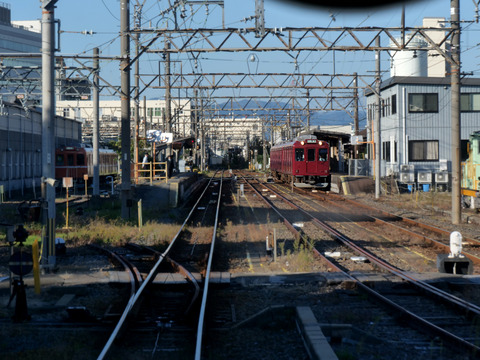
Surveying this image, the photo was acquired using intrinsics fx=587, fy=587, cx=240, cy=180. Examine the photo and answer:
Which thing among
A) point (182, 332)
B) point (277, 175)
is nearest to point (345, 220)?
point (182, 332)

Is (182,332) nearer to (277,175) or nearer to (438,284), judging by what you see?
(438,284)

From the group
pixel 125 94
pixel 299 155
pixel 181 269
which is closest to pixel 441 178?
pixel 299 155

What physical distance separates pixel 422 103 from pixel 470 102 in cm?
287

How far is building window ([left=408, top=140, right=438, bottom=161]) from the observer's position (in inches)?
1364

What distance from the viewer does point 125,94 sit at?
18.7 meters

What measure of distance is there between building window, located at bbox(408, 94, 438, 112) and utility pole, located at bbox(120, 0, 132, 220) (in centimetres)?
2096

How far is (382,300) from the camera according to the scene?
8.30m

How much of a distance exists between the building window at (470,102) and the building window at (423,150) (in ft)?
9.07

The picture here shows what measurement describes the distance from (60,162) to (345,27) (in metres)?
25.4

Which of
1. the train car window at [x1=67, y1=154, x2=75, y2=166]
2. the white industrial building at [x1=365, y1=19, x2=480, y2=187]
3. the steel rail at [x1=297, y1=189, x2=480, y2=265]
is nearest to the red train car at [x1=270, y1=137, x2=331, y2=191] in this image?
the white industrial building at [x1=365, y1=19, x2=480, y2=187]

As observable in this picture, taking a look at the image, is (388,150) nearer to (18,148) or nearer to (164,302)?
(18,148)

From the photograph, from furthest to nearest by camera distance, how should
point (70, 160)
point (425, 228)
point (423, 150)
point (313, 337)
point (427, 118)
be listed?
1. point (70, 160)
2. point (423, 150)
3. point (427, 118)
4. point (425, 228)
5. point (313, 337)

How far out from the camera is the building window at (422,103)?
114ft

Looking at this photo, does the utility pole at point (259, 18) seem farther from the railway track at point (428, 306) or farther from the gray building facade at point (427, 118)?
the gray building facade at point (427, 118)
